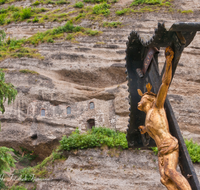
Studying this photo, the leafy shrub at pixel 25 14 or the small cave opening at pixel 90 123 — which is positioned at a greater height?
the leafy shrub at pixel 25 14

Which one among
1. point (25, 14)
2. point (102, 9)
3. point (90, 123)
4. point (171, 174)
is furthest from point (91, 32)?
point (171, 174)

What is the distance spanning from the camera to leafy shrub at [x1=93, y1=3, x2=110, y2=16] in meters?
20.7

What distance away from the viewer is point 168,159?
Result: 3438mm

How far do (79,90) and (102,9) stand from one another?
10.0 meters

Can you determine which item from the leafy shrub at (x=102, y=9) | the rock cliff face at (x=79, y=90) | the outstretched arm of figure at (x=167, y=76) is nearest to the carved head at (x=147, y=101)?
the outstretched arm of figure at (x=167, y=76)

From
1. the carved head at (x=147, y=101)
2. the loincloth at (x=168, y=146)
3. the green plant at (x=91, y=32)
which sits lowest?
the green plant at (x=91, y=32)

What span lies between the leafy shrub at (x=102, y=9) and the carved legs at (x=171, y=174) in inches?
749

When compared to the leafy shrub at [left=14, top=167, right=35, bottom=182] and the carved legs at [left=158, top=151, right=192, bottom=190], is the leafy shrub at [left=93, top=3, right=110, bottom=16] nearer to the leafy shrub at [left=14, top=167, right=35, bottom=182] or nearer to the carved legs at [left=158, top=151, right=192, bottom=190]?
the leafy shrub at [left=14, top=167, right=35, bottom=182]

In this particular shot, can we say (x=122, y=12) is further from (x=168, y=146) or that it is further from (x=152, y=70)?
(x=168, y=146)

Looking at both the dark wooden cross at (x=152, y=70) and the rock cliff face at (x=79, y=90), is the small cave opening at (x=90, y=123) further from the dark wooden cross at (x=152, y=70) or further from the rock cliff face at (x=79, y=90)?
the dark wooden cross at (x=152, y=70)

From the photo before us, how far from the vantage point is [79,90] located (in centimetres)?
1550

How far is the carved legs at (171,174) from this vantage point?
3.05 metres

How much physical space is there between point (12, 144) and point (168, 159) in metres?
11.2

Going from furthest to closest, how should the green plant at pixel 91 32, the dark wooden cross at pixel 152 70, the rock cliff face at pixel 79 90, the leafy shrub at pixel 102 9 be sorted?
1. the leafy shrub at pixel 102 9
2. the green plant at pixel 91 32
3. the rock cliff face at pixel 79 90
4. the dark wooden cross at pixel 152 70
